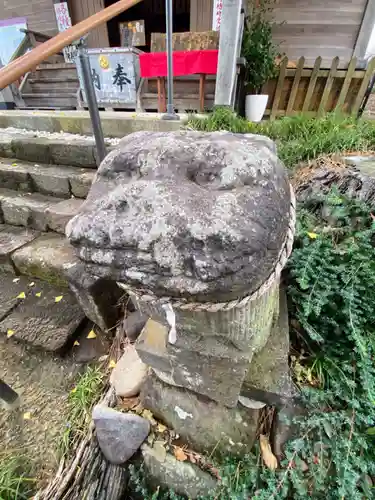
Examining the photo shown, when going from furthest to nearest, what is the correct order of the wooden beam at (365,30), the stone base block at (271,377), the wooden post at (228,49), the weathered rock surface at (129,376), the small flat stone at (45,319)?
1. the wooden beam at (365,30)
2. the wooden post at (228,49)
3. the small flat stone at (45,319)
4. the weathered rock surface at (129,376)
5. the stone base block at (271,377)

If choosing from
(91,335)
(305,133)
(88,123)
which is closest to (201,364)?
(91,335)

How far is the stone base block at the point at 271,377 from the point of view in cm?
103

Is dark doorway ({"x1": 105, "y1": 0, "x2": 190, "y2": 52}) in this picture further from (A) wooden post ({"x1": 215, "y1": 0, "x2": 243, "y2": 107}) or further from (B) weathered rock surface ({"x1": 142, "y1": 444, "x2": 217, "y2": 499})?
A: (B) weathered rock surface ({"x1": 142, "y1": 444, "x2": 217, "y2": 499})

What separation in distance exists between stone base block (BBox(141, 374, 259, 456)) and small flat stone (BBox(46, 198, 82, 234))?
1.19m

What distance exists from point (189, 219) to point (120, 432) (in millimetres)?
1130

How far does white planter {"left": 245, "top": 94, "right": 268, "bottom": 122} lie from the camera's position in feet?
12.1

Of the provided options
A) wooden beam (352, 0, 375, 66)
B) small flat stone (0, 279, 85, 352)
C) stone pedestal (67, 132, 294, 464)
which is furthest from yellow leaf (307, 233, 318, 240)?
wooden beam (352, 0, 375, 66)

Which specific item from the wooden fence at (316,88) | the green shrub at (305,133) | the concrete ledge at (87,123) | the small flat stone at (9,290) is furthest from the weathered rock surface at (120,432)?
the wooden fence at (316,88)

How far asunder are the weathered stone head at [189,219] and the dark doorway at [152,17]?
8845 mm

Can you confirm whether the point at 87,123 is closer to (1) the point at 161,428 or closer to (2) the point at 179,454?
(1) the point at 161,428

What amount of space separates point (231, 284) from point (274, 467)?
3.22ft

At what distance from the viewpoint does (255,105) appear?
3791mm

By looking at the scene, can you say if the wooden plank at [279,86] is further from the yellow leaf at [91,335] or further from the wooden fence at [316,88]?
the yellow leaf at [91,335]

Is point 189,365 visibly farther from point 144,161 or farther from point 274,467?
point 144,161
